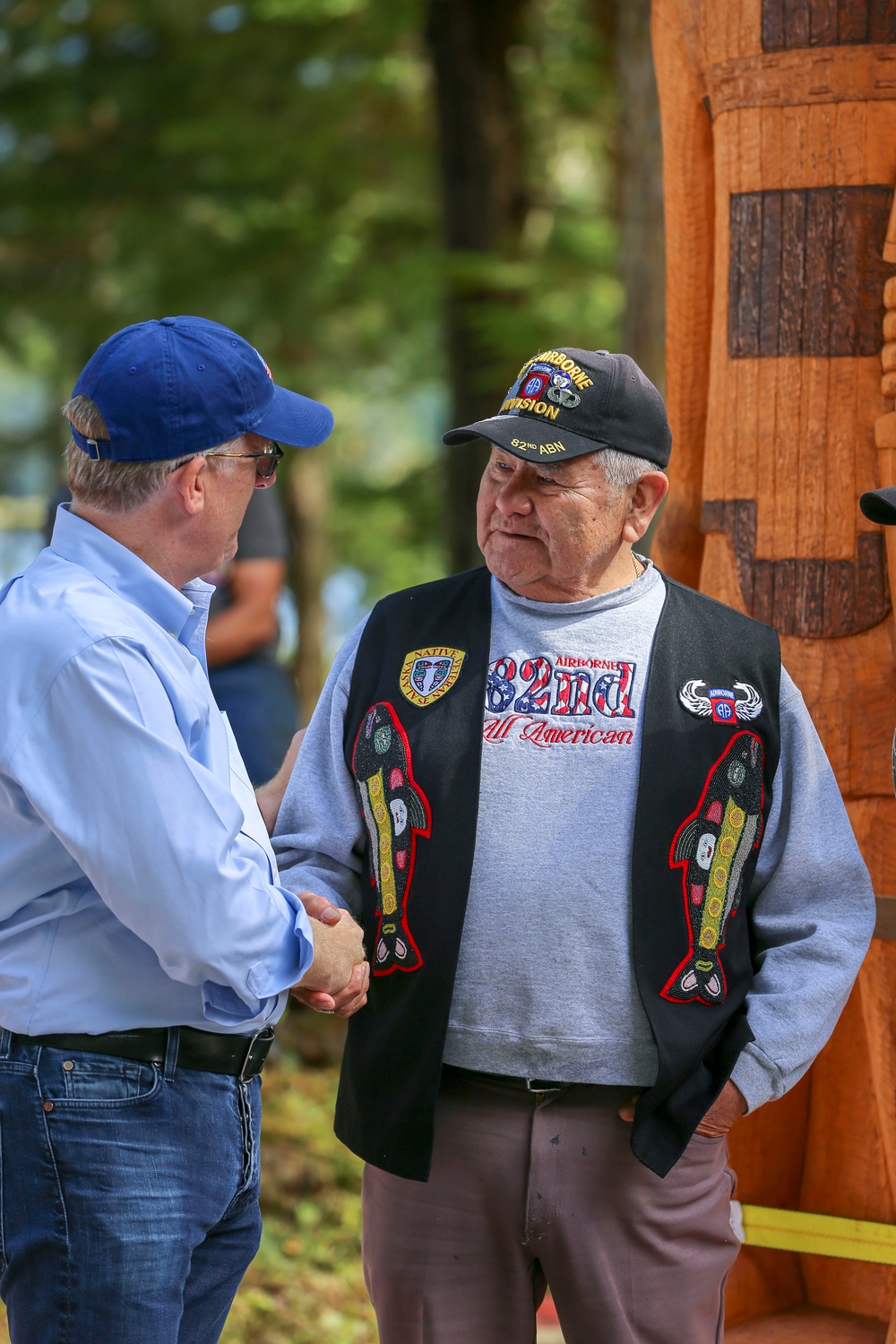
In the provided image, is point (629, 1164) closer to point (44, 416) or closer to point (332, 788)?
point (332, 788)

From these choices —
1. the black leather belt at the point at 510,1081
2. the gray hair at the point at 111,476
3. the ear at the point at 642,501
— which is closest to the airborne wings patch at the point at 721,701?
the ear at the point at 642,501

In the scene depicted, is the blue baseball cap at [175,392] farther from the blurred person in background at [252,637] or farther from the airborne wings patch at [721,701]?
the blurred person in background at [252,637]

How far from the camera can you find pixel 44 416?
13.1m

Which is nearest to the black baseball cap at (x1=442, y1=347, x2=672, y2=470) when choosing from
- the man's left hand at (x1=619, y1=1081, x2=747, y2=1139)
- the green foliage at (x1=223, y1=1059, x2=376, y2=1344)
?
the man's left hand at (x1=619, y1=1081, x2=747, y2=1139)

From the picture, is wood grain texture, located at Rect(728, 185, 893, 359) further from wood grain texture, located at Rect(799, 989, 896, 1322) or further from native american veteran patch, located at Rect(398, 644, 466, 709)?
wood grain texture, located at Rect(799, 989, 896, 1322)

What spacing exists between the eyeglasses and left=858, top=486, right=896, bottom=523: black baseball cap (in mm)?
875

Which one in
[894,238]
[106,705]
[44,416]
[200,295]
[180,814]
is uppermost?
[894,238]

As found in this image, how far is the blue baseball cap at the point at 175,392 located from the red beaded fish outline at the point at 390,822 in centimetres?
55

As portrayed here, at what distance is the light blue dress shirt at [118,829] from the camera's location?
164cm

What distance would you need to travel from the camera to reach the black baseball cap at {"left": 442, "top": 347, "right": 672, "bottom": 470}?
2150 mm

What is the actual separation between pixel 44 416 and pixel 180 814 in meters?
12.2

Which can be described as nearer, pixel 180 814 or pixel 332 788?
pixel 180 814

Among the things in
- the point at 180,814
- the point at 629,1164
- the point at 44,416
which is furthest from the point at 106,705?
the point at 44,416

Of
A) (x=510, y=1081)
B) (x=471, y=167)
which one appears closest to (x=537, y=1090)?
(x=510, y=1081)
